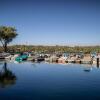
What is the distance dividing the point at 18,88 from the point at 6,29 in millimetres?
53666

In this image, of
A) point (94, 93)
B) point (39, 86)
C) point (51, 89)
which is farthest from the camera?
point (39, 86)

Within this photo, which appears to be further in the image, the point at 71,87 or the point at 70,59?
the point at 70,59

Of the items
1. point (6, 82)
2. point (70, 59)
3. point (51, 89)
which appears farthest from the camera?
point (70, 59)

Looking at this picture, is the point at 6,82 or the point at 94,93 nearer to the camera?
the point at 94,93

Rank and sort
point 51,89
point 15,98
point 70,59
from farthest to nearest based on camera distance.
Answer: point 70,59 < point 51,89 < point 15,98

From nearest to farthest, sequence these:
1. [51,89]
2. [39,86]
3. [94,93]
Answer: [94,93] → [51,89] → [39,86]

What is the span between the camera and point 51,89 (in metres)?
24.5

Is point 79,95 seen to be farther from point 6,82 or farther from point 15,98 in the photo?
point 6,82

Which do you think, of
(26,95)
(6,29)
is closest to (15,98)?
(26,95)

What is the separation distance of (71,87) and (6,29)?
54.2 m

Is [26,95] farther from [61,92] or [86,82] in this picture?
[86,82]

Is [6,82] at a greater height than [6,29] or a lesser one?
lesser

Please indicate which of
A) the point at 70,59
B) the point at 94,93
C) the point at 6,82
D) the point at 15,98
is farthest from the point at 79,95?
the point at 70,59

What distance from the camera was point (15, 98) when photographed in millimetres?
20688
